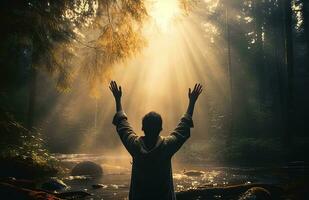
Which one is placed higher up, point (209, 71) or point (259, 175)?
point (209, 71)

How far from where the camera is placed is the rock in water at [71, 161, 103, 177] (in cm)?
1778

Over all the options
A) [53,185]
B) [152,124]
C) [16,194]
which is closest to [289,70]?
[53,185]

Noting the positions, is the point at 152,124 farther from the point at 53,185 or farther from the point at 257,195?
the point at 53,185

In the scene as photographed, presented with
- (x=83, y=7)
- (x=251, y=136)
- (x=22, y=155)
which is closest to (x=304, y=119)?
(x=251, y=136)

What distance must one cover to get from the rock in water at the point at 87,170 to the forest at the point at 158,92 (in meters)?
0.41

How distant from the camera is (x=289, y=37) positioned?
2498cm

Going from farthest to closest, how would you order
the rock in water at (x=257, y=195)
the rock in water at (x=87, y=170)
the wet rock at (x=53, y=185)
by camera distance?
1. the rock in water at (x=87, y=170)
2. the wet rock at (x=53, y=185)
3. the rock in water at (x=257, y=195)

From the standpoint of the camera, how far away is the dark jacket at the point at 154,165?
3465 mm

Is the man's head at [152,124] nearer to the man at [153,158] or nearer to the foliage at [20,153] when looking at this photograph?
the man at [153,158]

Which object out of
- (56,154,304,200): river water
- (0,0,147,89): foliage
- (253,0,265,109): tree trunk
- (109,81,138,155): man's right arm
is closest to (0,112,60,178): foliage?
(56,154,304,200): river water

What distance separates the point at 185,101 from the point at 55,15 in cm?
3415

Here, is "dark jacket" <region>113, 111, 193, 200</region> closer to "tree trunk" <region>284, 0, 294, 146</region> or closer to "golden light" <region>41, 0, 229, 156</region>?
"tree trunk" <region>284, 0, 294, 146</region>

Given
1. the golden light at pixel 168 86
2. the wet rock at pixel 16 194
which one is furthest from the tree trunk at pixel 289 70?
the wet rock at pixel 16 194

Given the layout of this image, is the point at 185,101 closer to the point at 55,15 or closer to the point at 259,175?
the point at 259,175
